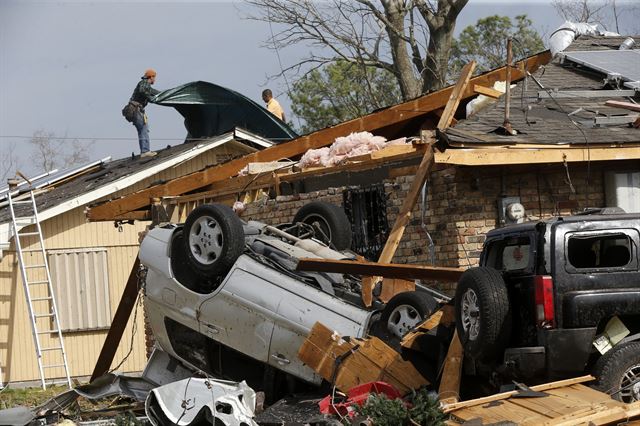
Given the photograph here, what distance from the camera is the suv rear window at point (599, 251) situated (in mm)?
8492

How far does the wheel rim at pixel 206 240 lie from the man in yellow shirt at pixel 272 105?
13562mm

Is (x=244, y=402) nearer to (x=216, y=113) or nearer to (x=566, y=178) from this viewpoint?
(x=566, y=178)

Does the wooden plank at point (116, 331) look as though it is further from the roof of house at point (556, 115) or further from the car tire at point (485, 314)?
the car tire at point (485, 314)

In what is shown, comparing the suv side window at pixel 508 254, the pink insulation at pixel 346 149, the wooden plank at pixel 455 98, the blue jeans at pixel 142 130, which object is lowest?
the suv side window at pixel 508 254

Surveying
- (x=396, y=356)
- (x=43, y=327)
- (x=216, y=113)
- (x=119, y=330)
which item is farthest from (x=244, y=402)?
(x=216, y=113)

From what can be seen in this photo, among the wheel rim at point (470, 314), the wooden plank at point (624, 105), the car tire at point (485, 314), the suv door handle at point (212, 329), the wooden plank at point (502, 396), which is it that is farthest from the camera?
the wooden plank at point (624, 105)

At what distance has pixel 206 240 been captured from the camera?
11.0m

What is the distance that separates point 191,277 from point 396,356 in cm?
268

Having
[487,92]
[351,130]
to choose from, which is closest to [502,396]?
[487,92]

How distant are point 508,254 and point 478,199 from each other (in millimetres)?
3250

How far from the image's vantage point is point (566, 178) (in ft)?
41.8

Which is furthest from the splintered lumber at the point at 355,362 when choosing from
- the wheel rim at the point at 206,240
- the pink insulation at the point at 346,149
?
the pink insulation at the point at 346,149

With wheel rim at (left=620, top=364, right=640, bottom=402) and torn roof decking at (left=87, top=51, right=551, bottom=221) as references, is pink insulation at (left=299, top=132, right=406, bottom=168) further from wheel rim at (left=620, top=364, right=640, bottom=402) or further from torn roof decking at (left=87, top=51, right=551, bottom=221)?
wheel rim at (left=620, top=364, right=640, bottom=402)

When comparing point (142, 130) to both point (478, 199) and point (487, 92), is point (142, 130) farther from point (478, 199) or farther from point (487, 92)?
point (478, 199)
